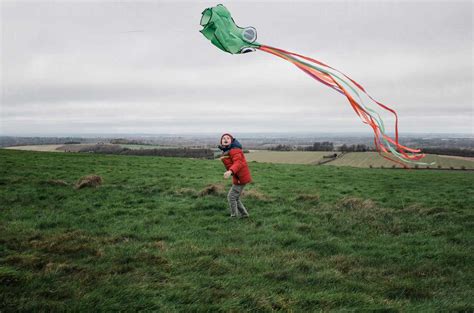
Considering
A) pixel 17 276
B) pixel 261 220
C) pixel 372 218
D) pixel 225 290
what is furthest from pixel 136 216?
pixel 372 218

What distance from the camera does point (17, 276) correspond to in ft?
14.2

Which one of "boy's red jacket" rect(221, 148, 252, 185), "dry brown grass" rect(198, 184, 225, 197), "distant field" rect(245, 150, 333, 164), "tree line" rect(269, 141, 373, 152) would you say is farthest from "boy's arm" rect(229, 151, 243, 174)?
"tree line" rect(269, 141, 373, 152)

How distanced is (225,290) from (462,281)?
12.1ft

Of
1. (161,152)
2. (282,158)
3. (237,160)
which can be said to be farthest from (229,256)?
(161,152)

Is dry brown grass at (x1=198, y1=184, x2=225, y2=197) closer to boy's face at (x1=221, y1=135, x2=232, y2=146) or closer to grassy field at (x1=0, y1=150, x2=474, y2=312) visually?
grassy field at (x1=0, y1=150, x2=474, y2=312)

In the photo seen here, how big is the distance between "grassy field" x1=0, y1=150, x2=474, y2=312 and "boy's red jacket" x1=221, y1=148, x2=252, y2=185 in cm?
110

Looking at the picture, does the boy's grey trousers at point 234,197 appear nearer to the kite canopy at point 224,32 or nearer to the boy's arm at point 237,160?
the boy's arm at point 237,160

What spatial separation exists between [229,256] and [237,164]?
281 cm

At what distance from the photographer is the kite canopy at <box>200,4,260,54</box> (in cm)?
529

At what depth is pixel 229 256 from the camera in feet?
19.0

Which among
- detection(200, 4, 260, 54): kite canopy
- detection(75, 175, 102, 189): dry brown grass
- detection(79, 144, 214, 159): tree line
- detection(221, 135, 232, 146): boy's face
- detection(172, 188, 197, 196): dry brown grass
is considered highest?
detection(200, 4, 260, 54): kite canopy

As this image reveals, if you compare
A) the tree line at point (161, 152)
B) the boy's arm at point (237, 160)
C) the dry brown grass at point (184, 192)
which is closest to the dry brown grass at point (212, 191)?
the dry brown grass at point (184, 192)

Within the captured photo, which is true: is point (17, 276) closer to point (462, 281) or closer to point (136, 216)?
point (136, 216)

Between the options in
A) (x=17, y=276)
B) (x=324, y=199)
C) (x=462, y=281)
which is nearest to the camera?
(x=17, y=276)
